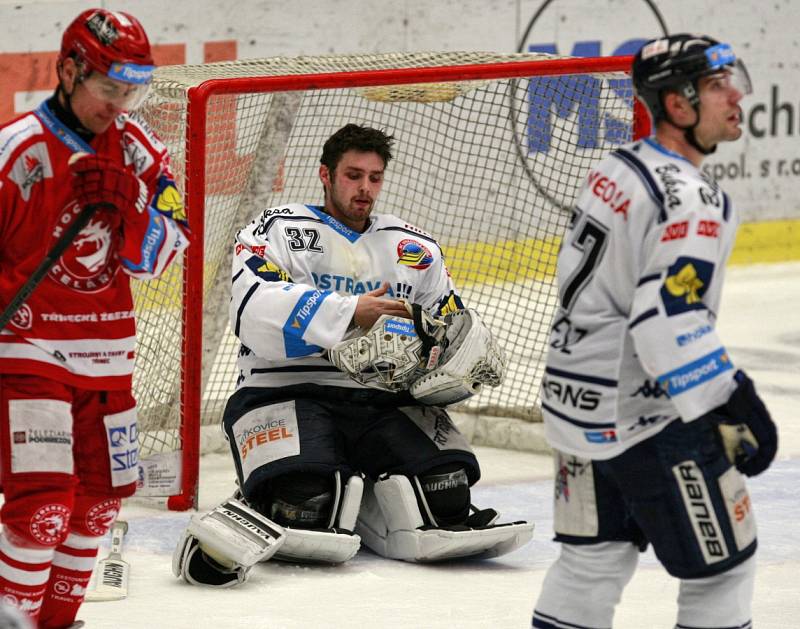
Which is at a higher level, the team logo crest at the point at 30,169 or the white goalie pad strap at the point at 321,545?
the team logo crest at the point at 30,169

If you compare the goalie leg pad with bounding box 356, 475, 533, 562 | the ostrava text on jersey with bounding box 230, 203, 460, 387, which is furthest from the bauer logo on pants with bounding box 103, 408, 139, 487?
the goalie leg pad with bounding box 356, 475, 533, 562

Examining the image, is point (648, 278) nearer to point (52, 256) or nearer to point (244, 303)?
point (52, 256)

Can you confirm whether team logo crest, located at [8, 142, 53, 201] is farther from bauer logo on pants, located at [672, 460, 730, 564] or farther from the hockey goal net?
the hockey goal net

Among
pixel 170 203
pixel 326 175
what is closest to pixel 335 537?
pixel 326 175

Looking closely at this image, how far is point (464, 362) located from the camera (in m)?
3.80

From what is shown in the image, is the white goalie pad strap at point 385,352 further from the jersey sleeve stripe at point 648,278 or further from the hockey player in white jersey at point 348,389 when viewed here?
the jersey sleeve stripe at point 648,278

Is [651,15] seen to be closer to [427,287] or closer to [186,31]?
[186,31]

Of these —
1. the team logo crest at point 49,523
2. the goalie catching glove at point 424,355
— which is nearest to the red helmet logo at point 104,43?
the team logo crest at point 49,523

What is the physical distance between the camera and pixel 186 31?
23.1 ft

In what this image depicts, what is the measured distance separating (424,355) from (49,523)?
1.24 m

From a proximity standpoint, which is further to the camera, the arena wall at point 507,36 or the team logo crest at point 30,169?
the arena wall at point 507,36

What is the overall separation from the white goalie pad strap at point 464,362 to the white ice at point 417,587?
16.6 inches

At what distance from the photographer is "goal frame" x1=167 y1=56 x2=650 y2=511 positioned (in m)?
4.22

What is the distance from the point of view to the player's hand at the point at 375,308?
3748 mm
